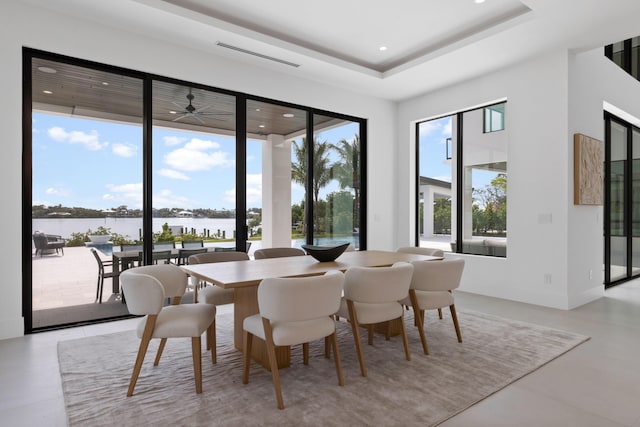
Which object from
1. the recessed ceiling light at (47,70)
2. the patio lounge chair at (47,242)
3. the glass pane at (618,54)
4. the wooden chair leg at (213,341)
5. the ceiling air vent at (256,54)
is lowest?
the wooden chair leg at (213,341)

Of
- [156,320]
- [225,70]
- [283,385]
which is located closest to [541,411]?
[283,385]

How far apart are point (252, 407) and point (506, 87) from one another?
515 cm

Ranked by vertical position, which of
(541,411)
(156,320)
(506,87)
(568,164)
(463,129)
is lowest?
(541,411)

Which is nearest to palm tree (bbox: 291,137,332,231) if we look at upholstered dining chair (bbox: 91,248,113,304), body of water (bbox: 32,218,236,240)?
body of water (bbox: 32,218,236,240)

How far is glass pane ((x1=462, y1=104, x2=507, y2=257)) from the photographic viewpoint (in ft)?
18.0

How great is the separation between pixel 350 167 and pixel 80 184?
3.95 meters

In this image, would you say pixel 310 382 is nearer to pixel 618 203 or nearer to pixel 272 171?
pixel 272 171

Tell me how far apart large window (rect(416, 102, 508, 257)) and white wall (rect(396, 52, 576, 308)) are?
0.24 meters

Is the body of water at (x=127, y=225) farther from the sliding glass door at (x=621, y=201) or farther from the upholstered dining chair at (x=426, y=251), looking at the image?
the sliding glass door at (x=621, y=201)

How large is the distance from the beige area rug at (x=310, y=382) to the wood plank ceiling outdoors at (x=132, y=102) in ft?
7.97

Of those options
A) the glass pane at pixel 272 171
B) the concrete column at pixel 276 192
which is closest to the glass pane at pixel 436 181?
the glass pane at pixel 272 171

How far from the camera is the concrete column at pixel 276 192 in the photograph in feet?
17.7

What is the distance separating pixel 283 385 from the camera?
2.56m

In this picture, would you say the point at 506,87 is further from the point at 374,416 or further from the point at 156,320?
the point at 156,320
